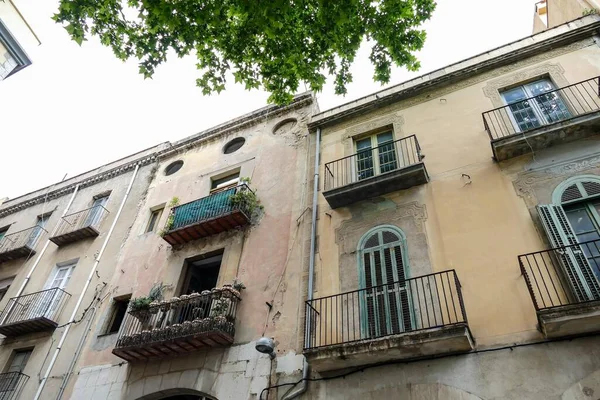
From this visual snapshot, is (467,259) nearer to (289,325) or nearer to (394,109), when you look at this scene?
(289,325)

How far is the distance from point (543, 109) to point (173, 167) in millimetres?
13437

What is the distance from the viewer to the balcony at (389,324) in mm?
7195

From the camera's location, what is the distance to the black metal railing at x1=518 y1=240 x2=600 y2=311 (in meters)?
6.84

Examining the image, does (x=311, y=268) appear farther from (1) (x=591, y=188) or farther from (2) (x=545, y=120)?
(2) (x=545, y=120)

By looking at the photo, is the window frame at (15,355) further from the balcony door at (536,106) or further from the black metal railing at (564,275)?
the balcony door at (536,106)

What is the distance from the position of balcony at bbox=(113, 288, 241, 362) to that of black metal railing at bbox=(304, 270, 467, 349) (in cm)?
224

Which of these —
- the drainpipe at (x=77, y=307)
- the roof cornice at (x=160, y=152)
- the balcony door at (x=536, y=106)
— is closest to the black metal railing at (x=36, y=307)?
the drainpipe at (x=77, y=307)

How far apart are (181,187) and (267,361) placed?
8.59 m

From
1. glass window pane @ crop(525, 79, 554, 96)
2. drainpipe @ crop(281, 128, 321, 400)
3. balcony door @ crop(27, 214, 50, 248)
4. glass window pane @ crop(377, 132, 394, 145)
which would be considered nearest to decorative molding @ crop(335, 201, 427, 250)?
drainpipe @ crop(281, 128, 321, 400)

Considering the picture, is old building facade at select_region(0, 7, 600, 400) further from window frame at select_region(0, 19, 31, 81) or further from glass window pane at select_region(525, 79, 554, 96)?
window frame at select_region(0, 19, 31, 81)

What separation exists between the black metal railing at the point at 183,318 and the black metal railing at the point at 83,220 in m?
6.60

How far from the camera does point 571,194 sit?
8195 millimetres

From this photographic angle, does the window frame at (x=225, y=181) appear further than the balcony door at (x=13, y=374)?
Yes

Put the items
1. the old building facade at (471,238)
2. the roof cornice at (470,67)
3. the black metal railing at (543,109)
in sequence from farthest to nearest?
the roof cornice at (470,67)
the black metal railing at (543,109)
the old building facade at (471,238)
